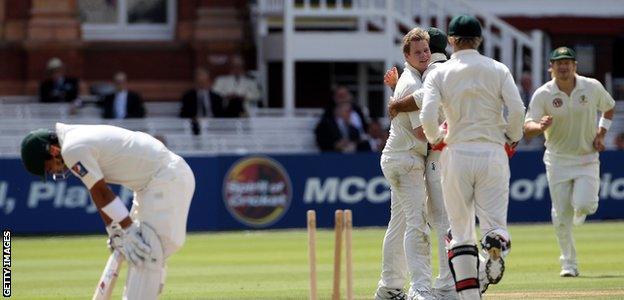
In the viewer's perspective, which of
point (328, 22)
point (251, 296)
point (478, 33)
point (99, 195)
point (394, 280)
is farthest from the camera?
point (328, 22)

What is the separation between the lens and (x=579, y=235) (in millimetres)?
20625

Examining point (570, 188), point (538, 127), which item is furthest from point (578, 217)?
point (538, 127)

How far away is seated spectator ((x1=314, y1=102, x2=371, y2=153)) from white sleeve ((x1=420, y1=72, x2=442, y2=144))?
13479 millimetres

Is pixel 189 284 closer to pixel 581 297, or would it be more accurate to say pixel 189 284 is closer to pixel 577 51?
pixel 581 297

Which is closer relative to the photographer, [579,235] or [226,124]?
[579,235]

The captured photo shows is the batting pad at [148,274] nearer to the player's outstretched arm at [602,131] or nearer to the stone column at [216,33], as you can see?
the player's outstretched arm at [602,131]

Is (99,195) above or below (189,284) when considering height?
above

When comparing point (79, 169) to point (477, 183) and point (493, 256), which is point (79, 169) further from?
point (493, 256)

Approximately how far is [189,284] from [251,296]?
57.8 inches

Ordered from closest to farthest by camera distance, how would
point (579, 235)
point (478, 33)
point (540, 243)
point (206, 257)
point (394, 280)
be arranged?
point (478, 33) < point (394, 280) < point (206, 257) < point (540, 243) < point (579, 235)

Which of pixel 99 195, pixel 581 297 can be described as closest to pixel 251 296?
pixel 581 297

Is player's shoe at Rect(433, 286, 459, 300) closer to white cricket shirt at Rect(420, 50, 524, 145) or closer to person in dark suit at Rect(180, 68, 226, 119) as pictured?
white cricket shirt at Rect(420, 50, 524, 145)

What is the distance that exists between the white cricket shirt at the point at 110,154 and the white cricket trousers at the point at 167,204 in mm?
72

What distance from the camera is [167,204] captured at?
32.4 ft
